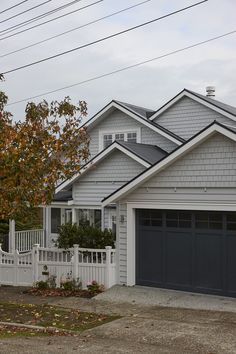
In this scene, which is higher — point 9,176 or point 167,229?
point 9,176

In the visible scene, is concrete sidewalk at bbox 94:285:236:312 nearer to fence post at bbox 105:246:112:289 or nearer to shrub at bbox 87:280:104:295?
fence post at bbox 105:246:112:289

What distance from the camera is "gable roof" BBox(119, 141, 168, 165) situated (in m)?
19.6

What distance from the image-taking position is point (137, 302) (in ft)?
45.2

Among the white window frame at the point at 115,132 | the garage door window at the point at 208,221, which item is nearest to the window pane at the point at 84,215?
the white window frame at the point at 115,132

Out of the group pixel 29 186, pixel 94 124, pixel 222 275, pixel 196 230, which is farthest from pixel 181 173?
pixel 94 124

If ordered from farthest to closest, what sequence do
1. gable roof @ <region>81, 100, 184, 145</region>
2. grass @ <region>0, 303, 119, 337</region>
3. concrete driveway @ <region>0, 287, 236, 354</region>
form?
gable roof @ <region>81, 100, 184, 145</region> → grass @ <region>0, 303, 119, 337</region> → concrete driveway @ <region>0, 287, 236, 354</region>

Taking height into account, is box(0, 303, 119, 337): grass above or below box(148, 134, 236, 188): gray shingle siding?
below

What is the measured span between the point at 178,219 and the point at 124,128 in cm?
971

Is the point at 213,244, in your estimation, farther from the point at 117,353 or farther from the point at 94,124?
the point at 94,124

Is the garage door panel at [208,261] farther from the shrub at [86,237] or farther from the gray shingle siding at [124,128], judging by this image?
the gray shingle siding at [124,128]

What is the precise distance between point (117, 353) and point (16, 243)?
14.7 meters

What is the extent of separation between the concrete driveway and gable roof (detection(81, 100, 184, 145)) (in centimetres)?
972

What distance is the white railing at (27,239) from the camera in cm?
2334

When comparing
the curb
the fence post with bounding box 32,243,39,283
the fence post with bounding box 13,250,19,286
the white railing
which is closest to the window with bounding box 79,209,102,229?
the white railing
